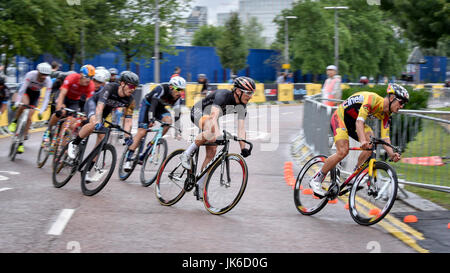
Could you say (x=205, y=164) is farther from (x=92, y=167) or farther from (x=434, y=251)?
(x=434, y=251)

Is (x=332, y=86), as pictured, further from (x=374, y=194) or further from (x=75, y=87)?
(x=374, y=194)

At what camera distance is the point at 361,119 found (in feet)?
22.9

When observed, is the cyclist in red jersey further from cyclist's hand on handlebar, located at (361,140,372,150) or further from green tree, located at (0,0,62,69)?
green tree, located at (0,0,62,69)

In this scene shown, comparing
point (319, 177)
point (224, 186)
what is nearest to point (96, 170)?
point (224, 186)

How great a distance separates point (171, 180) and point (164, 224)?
4.03 ft

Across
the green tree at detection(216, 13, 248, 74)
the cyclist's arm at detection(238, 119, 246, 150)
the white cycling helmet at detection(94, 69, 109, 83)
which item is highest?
the green tree at detection(216, 13, 248, 74)

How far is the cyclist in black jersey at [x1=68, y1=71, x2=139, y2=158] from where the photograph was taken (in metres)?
8.91

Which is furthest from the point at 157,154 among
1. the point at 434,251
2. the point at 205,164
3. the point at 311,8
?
the point at 311,8

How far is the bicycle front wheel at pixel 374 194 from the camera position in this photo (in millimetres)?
6613

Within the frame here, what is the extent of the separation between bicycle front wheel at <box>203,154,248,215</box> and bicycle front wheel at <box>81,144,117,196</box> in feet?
5.42

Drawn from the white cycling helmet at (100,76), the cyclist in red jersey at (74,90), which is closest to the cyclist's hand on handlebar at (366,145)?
the white cycling helmet at (100,76)

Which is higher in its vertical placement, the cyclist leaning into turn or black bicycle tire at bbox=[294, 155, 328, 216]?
the cyclist leaning into turn

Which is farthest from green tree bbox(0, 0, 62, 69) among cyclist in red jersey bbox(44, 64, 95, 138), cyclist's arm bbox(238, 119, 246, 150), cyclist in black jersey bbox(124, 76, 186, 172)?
cyclist's arm bbox(238, 119, 246, 150)

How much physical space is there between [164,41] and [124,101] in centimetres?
2911
